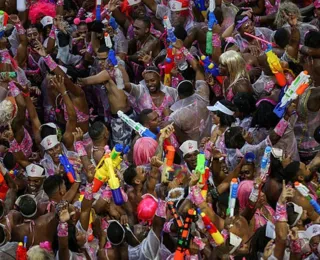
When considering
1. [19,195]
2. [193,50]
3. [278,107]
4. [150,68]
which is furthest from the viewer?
[193,50]

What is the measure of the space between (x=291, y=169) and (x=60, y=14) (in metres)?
4.66

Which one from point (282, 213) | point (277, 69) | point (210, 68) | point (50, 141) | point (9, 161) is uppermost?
point (282, 213)

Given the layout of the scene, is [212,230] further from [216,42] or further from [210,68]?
[216,42]

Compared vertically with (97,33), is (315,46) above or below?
above

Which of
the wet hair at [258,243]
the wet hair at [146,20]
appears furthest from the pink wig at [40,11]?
the wet hair at [258,243]

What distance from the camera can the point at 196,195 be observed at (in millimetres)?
7281

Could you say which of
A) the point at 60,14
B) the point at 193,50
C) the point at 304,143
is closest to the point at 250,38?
the point at 193,50

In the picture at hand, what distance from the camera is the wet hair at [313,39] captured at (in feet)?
30.3

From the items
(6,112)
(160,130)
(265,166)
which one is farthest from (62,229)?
(6,112)

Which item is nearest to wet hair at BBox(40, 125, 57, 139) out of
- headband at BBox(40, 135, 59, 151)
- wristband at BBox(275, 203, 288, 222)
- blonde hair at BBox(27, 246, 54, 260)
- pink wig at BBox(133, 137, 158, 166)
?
headband at BBox(40, 135, 59, 151)

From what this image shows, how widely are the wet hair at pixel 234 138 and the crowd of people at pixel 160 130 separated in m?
0.01

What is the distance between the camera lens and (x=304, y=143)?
905 cm

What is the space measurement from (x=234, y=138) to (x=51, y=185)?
1.69 m

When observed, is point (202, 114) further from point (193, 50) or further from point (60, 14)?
point (60, 14)
